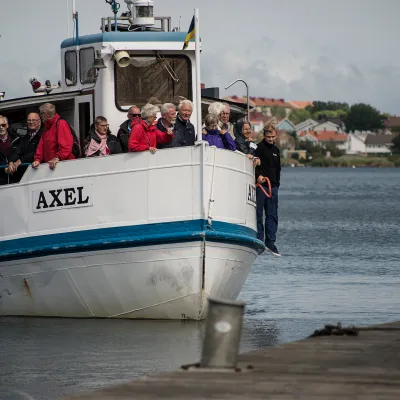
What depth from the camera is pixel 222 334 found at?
8.30m

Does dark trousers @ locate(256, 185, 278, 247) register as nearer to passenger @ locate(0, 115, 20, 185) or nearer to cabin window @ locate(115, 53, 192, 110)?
cabin window @ locate(115, 53, 192, 110)

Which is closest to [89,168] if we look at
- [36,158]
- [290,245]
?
[36,158]

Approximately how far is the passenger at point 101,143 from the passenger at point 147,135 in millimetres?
524

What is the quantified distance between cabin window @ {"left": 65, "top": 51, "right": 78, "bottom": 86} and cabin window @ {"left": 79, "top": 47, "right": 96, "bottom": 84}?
0.35 feet

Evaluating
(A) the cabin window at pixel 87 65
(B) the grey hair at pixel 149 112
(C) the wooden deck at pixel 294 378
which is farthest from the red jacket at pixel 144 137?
(C) the wooden deck at pixel 294 378

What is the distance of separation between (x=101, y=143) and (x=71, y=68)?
2.06 metres

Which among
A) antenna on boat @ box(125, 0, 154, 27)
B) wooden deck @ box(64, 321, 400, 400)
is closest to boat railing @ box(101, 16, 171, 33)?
antenna on boat @ box(125, 0, 154, 27)

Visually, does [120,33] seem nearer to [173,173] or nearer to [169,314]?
Answer: [173,173]

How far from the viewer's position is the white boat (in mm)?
14633

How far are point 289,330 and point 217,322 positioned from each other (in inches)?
287

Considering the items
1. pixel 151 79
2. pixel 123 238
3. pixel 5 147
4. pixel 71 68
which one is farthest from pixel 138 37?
pixel 123 238

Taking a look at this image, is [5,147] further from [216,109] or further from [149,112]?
[216,109]

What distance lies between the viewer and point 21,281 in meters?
15.8

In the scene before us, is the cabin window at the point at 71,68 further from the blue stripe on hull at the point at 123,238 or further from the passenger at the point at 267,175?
the passenger at the point at 267,175
